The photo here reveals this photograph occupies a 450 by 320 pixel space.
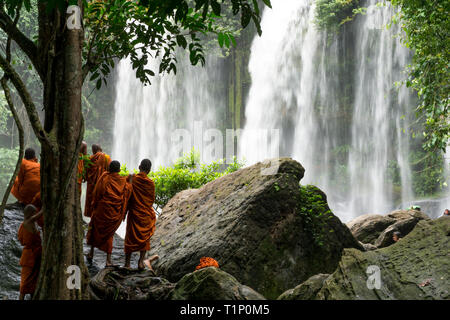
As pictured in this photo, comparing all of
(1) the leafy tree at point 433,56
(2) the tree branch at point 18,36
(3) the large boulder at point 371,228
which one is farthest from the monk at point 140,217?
(3) the large boulder at point 371,228

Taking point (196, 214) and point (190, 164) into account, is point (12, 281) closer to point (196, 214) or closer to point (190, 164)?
point (196, 214)

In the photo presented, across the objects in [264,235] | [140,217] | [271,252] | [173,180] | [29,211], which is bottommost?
[271,252]

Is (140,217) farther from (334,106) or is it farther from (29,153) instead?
(334,106)

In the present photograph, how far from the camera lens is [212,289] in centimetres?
328

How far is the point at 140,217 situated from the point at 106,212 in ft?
1.55

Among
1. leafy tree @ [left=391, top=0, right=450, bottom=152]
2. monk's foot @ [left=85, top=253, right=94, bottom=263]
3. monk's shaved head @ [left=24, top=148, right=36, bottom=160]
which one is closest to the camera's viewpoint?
monk's foot @ [left=85, top=253, right=94, bottom=263]

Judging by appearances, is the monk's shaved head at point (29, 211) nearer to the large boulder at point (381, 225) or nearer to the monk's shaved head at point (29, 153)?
the monk's shaved head at point (29, 153)

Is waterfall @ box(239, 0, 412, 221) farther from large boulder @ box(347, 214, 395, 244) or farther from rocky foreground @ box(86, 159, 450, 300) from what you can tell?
rocky foreground @ box(86, 159, 450, 300)

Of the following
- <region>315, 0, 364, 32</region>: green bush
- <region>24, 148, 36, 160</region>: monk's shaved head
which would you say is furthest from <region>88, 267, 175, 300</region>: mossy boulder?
<region>315, 0, 364, 32</region>: green bush

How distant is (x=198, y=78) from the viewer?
81.5 ft

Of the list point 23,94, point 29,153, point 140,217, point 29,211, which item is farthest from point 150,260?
point 23,94

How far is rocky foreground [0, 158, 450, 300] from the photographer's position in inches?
132

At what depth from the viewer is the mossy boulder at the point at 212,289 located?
3.23m

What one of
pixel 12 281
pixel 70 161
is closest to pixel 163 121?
pixel 12 281
